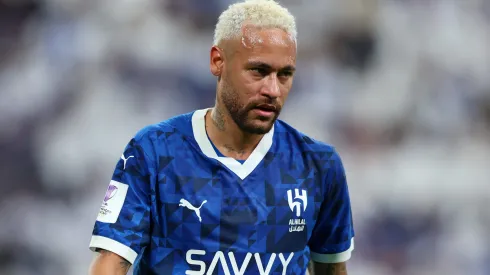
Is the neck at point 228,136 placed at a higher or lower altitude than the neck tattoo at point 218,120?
lower

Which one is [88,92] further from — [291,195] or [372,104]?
[291,195]

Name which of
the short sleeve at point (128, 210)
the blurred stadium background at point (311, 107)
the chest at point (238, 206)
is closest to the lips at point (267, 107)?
the chest at point (238, 206)

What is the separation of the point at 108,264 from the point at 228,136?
499mm

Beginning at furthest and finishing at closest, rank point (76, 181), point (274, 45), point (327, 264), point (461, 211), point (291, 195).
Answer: point (461, 211)
point (76, 181)
point (327, 264)
point (291, 195)
point (274, 45)

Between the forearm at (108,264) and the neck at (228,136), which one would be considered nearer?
the forearm at (108,264)

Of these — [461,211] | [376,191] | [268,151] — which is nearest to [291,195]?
[268,151]

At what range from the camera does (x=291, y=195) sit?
2.13m

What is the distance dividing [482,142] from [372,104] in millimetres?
630

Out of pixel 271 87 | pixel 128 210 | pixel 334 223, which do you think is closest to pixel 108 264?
pixel 128 210

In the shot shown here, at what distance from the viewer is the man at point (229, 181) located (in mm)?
1957

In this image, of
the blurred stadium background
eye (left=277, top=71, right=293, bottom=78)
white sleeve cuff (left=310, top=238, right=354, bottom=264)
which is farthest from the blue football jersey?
the blurred stadium background

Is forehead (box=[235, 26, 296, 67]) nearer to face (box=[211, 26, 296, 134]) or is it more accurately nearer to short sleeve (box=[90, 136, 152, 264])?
face (box=[211, 26, 296, 134])

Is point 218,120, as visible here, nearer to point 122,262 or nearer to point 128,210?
point 128,210

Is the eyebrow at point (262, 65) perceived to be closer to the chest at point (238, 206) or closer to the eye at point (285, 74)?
the eye at point (285, 74)
